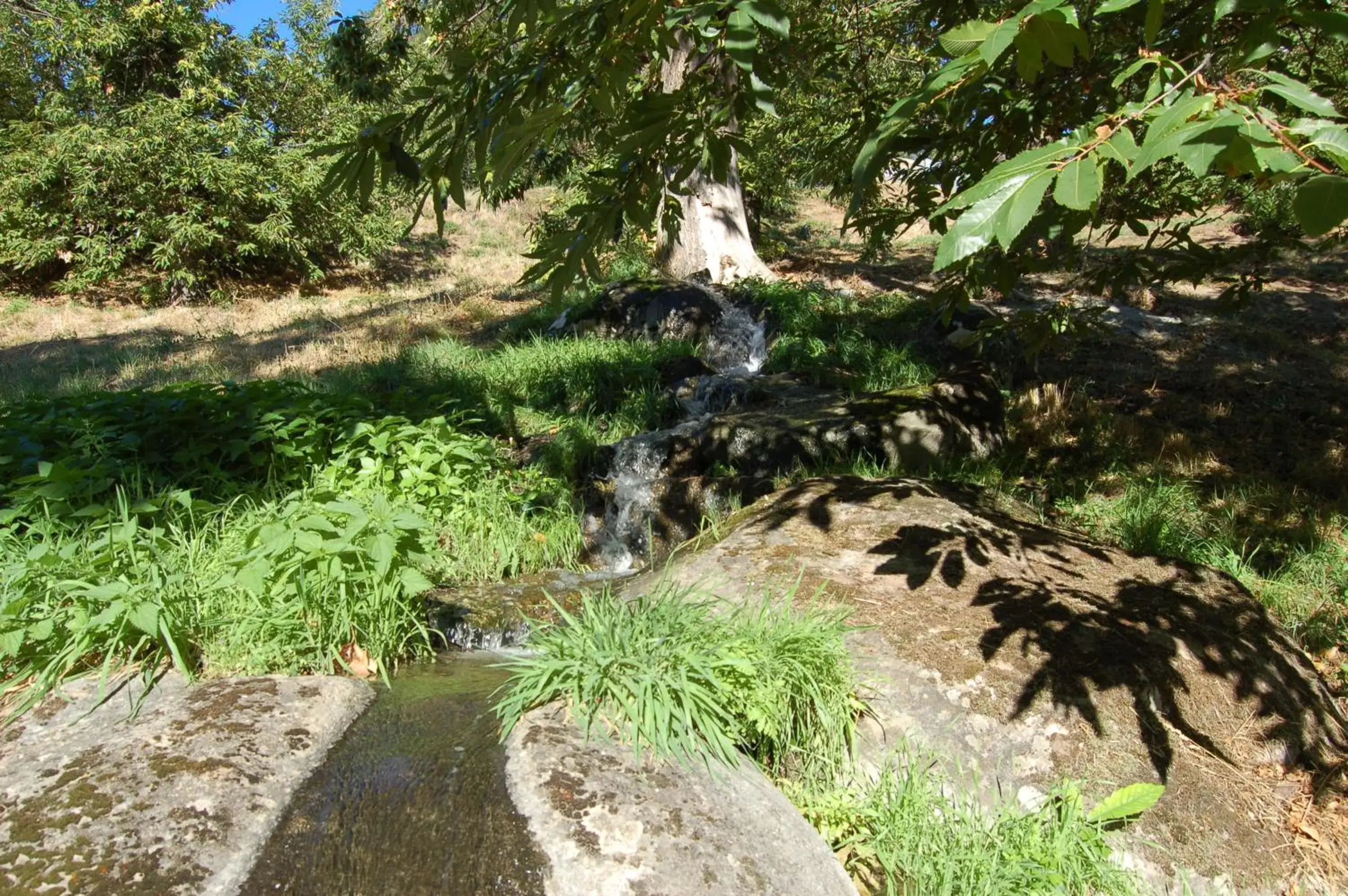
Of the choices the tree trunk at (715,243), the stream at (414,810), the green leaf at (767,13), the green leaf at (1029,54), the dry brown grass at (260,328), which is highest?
the green leaf at (767,13)

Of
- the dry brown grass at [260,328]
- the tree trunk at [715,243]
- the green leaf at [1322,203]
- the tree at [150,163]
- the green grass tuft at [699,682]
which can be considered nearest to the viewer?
the green leaf at [1322,203]

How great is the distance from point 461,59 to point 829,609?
8.09 ft

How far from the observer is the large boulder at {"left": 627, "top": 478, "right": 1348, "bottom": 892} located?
115 inches

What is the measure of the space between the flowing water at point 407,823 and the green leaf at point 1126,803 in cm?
185

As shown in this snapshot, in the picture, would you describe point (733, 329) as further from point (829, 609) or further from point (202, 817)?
point (202, 817)

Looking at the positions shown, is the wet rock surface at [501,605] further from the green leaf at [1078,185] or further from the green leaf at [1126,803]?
the green leaf at [1078,185]

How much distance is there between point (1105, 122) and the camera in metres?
1.74

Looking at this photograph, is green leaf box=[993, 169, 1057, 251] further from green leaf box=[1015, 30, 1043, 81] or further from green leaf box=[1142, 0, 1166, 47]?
green leaf box=[1142, 0, 1166, 47]

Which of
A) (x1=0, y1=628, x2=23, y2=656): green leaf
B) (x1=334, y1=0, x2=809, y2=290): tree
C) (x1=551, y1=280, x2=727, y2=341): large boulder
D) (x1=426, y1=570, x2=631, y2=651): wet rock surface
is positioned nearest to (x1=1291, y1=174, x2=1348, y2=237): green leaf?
(x1=334, y1=0, x2=809, y2=290): tree

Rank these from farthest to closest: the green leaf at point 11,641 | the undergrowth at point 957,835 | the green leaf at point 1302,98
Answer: the green leaf at point 11,641, the undergrowth at point 957,835, the green leaf at point 1302,98

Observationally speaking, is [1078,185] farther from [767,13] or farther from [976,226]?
[767,13]

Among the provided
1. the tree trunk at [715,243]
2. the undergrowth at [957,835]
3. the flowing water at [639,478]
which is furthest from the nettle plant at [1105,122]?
the tree trunk at [715,243]

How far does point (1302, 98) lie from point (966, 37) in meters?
0.64

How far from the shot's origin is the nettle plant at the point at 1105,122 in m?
1.34
